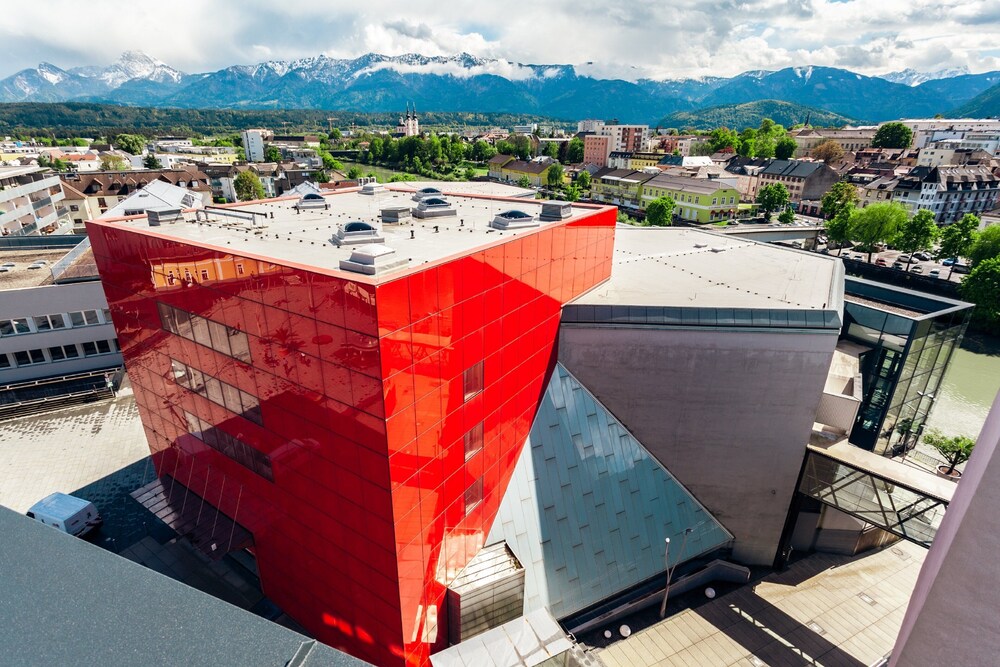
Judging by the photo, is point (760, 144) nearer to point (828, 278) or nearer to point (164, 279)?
point (828, 278)

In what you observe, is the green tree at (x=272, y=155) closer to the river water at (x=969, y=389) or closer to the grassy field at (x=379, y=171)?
the grassy field at (x=379, y=171)

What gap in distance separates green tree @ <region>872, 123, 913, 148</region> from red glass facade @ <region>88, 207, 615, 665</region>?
19061 centimetres

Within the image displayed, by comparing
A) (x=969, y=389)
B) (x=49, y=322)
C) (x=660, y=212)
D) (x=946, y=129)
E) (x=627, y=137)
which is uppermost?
(x=946, y=129)

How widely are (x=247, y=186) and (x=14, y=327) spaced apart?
221 ft

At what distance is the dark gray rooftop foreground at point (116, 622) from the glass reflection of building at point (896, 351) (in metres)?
29.1

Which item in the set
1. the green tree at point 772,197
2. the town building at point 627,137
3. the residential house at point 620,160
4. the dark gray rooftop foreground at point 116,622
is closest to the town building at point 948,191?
the green tree at point 772,197

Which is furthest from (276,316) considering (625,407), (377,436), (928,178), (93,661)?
(928,178)

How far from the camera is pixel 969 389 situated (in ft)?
148

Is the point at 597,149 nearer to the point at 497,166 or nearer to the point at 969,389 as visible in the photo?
the point at 497,166

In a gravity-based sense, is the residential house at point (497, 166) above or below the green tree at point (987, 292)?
above

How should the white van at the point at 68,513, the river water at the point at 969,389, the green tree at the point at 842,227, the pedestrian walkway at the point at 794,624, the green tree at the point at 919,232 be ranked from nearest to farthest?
the pedestrian walkway at the point at 794,624 → the white van at the point at 68,513 → the river water at the point at 969,389 → the green tree at the point at 919,232 → the green tree at the point at 842,227

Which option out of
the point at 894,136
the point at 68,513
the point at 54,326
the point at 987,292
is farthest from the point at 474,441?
the point at 894,136

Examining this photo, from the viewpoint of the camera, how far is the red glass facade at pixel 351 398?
45.1 feet

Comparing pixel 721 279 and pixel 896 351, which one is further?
pixel 721 279
